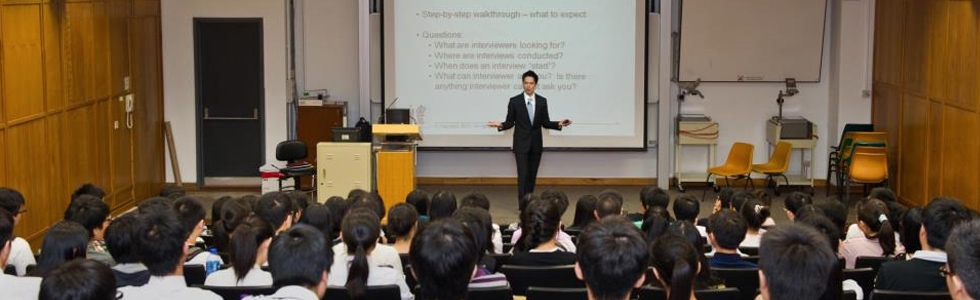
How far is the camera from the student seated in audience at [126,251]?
4.48 meters

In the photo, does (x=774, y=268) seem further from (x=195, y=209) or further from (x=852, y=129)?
(x=852, y=129)

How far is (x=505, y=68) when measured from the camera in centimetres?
1304

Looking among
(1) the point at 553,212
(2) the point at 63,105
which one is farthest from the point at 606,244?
(2) the point at 63,105

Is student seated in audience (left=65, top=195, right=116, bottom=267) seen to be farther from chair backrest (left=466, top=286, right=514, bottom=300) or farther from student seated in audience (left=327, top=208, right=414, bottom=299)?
chair backrest (left=466, top=286, right=514, bottom=300)

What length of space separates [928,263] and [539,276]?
1714mm

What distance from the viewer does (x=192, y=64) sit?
511 inches

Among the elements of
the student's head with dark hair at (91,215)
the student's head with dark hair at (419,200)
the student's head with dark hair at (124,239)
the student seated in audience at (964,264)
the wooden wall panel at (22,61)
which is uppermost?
the wooden wall panel at (22,61)

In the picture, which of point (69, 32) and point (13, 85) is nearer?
point (13, 85)

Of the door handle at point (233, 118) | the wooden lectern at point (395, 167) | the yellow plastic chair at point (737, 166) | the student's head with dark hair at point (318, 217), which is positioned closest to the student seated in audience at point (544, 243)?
the student's head with dark hair at point (318, 217)

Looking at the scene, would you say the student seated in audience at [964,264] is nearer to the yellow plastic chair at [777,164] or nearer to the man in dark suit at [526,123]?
the man in dark suit at [526,123]

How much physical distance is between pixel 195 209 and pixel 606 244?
3361 millimetres

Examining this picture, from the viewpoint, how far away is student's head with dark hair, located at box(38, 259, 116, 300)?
3.34 m

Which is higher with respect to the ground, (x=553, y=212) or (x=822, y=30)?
(x=822, y=30)

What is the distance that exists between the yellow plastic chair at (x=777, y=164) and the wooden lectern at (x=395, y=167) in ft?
12.7
